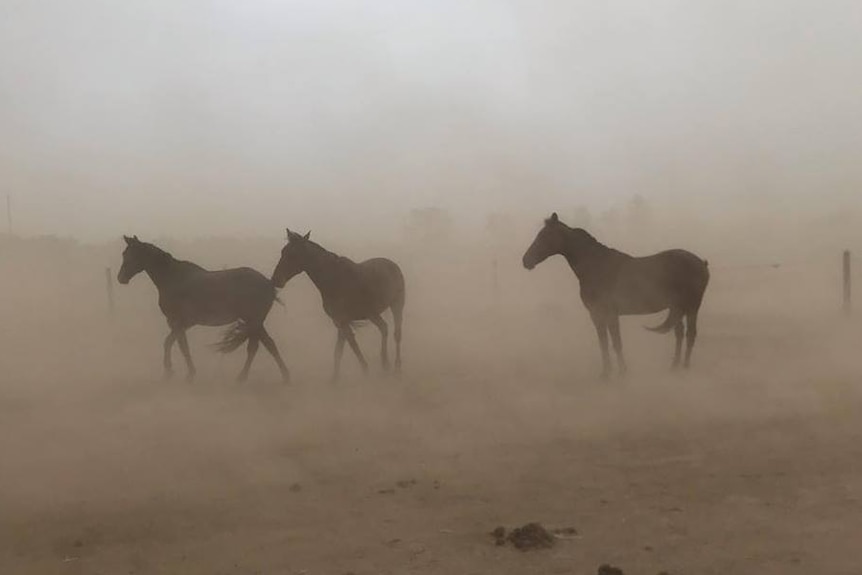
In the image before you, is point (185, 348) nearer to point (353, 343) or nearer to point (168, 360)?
point (168, 360)

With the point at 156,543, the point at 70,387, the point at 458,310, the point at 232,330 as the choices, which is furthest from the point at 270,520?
the point at 458,310

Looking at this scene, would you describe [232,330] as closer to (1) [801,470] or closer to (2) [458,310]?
(1) [801,470]

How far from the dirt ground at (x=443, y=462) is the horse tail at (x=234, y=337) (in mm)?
425

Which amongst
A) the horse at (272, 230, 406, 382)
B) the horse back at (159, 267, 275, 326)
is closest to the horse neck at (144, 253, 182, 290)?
the horse back at (159, 267, 275, 326)

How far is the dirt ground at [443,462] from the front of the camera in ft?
11.5

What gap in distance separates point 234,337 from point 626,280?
387 cm

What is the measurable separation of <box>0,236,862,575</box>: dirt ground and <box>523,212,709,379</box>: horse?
541 mm

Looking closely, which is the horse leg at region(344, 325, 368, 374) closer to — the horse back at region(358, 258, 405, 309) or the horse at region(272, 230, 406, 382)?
the horse at region(272, 230, 406, 382)

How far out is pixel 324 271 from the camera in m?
8.34

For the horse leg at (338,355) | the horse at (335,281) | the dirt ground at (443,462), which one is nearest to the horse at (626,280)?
the dirt ground at (443,462)

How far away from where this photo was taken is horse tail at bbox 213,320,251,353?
321 inches

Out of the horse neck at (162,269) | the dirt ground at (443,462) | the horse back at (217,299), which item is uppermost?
the horse neck at (162,269)

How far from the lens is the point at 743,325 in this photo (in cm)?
1202

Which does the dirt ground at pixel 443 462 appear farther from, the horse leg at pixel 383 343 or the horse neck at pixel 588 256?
the horse neck at pixel 588 256
